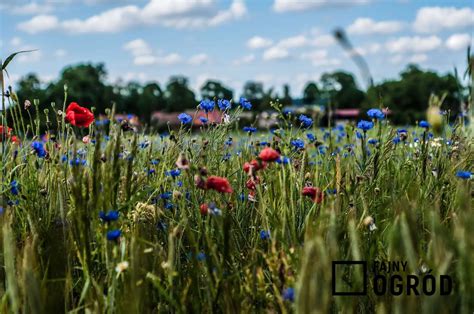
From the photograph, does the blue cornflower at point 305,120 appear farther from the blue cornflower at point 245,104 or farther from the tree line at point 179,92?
the tree line at point 179,92

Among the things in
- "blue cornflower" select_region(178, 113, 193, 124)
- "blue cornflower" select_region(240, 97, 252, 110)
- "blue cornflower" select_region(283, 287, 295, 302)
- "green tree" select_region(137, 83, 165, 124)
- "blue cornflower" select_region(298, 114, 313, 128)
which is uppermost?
"green tree" select_region(137, 83, 165, 124)

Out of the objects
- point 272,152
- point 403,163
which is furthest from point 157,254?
point 403,163

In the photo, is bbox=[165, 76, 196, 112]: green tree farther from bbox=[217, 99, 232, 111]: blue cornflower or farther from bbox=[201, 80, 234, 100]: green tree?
bbox=[217, 99, 232, 111]: blue cornflower

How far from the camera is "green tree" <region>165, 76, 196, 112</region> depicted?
81.6m

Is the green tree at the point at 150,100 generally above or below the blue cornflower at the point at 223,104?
above

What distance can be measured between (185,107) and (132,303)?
79.3m

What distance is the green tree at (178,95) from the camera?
81.6m

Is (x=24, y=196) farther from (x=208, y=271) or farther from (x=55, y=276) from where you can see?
(x=208, y=271)

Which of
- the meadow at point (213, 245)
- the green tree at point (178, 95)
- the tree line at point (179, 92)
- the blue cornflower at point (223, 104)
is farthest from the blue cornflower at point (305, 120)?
the green tree at point (178, 95)

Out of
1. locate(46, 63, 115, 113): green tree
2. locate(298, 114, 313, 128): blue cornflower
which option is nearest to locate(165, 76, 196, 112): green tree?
locate(46, 63, 115, 113): green tree

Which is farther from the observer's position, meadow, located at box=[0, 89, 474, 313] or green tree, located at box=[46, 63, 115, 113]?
green tree, located at box=[46, 63, 115, 113]

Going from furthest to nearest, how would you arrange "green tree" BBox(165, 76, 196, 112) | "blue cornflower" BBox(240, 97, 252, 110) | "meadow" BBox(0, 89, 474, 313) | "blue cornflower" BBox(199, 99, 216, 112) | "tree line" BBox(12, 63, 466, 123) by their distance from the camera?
"green tree" BBox(165, 76, 196, 112), "tree line" BBox(12, 63, 466, 123), "blue cornflower" BBox(240, 97, 252, 110), "blue cornflower" BBox(199, 99, 216, 112), "meadow" BBox(0, 89, 474, 313)

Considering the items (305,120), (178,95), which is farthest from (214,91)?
(178,95)

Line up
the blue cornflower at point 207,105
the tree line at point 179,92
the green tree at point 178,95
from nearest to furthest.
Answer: the blue cornflower at point 207,105 < the tree line at point 179,92 < the green tree at point 178,95
